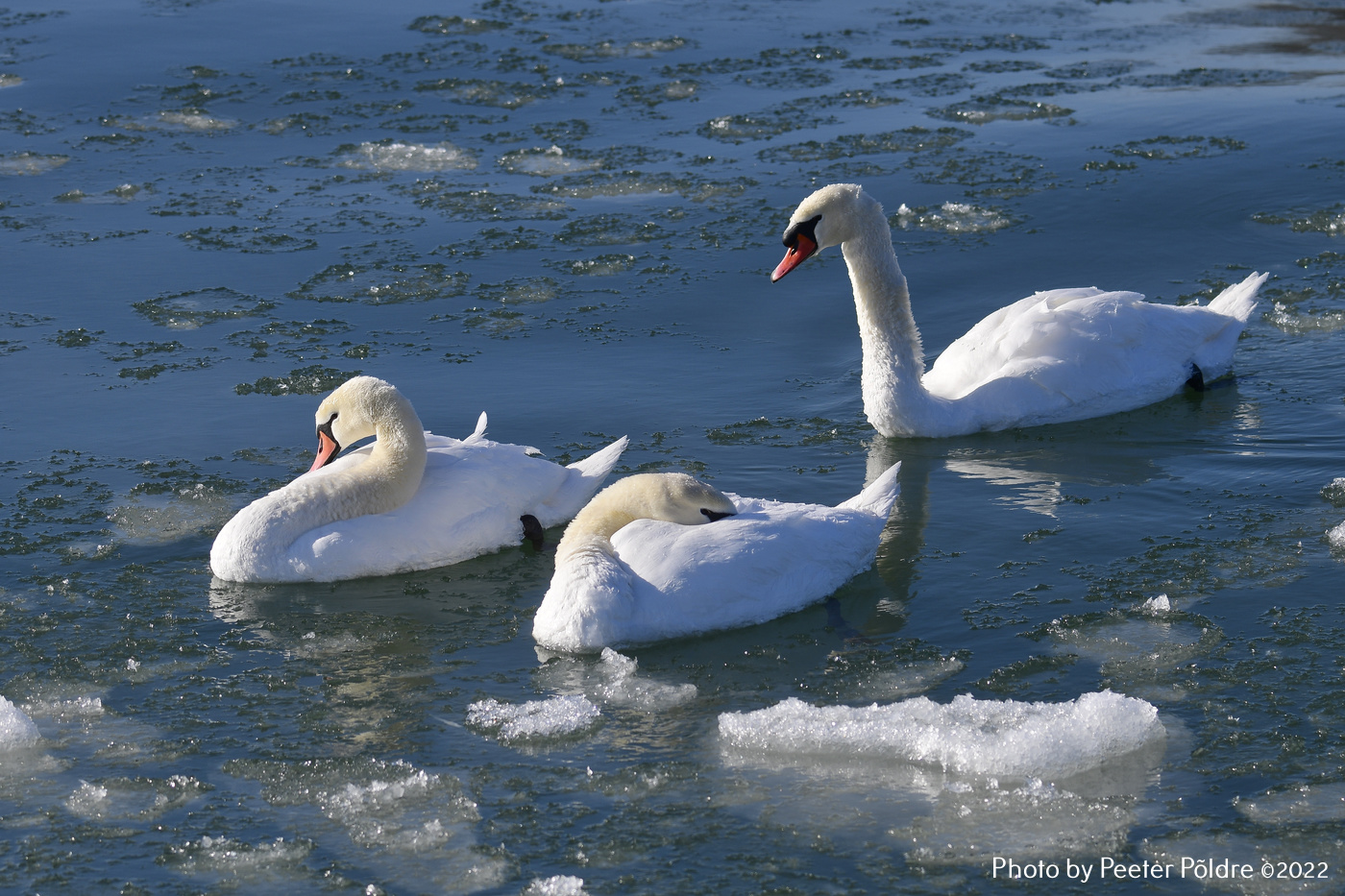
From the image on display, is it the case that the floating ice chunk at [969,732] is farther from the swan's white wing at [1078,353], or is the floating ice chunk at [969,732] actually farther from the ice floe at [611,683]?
the swan's white wing at [1078,353]

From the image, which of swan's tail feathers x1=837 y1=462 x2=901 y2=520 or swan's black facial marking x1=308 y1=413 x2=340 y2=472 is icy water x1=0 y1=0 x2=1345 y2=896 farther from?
swan's black facial marking x1=308 y1=413 x2=340 y2=472

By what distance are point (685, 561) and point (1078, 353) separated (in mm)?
3426

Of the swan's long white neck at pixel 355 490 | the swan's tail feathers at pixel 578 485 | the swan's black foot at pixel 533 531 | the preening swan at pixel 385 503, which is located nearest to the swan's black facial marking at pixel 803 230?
the swan's tail feathers at pixel 578 485

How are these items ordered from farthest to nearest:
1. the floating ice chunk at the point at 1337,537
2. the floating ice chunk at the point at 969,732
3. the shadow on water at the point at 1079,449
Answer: the shadow on water at the point at 1079,449
the floating ice chunk at the point at 1337,537
the floating ice chunk at the point at 969,732

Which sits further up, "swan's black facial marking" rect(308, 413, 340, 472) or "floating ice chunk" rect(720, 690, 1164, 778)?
"swan's black facial marking" rect(308, 413, 340, 472)

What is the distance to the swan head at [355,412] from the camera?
7398mm

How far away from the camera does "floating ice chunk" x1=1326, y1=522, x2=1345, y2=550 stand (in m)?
6.93

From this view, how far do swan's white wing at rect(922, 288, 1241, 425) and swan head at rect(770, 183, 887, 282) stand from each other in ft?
3.11

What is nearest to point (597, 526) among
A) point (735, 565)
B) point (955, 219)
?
point (735, 565)

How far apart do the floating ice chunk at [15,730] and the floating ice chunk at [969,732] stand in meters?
2.44

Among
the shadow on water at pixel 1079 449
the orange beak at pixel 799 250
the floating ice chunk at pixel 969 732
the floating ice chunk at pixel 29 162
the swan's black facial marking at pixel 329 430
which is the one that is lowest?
the floating ice chunk at pixel 969 732

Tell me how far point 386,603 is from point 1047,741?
2952 millimetres

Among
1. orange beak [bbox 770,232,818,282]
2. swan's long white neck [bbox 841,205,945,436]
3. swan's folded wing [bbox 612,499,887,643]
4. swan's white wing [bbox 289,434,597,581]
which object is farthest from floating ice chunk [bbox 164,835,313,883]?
orange beak [bbox 770,232,818,282]

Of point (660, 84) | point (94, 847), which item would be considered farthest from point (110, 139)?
point (94, 847)
